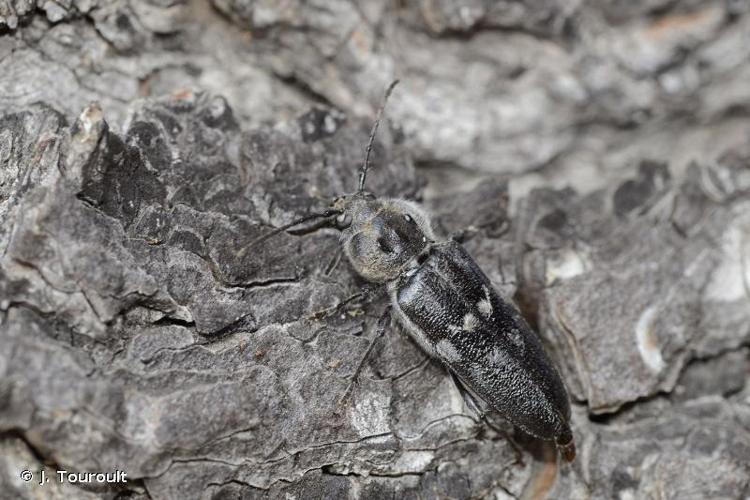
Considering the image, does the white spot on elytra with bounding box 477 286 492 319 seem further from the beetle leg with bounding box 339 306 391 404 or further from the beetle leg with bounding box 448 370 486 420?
the beetle leg with bounding box 339 306 391 404


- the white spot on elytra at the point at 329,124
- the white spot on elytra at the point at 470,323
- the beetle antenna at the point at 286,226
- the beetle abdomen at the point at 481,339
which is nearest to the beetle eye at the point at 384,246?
the beetle abdomen at the point at 481,339

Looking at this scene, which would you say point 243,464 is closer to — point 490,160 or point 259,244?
point 259,244

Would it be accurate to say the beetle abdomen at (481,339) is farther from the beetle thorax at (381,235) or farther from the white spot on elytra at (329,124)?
the white spot on elytra at (329,124)

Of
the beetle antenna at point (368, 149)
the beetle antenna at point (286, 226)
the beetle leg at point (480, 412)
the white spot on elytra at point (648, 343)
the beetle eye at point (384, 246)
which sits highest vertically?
the beetle antenna at point (368, 149)

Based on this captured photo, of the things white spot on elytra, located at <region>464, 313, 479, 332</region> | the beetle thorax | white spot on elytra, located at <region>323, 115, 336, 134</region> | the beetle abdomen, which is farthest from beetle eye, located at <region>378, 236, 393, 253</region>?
white spot on elytra, located at <region>323, 115, 336, 134</region>

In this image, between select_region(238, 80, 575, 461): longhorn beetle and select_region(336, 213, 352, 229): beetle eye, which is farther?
select_region(336, 213, 352, 229): beetle eye

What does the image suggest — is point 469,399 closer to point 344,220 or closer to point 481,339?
point 481,339
